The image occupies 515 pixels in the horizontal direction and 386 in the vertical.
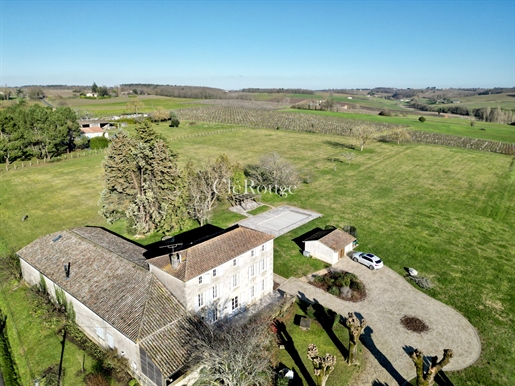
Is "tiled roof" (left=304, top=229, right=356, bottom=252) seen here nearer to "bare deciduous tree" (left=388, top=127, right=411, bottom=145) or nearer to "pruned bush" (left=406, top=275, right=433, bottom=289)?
"pruned bush" (left=406, top=275, right=433, bottom=289)

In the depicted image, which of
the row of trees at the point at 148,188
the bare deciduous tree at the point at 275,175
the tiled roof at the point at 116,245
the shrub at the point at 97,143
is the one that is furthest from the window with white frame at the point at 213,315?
the shrub at the point at 97,143

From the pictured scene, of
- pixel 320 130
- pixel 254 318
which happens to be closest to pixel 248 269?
pixel 254 318

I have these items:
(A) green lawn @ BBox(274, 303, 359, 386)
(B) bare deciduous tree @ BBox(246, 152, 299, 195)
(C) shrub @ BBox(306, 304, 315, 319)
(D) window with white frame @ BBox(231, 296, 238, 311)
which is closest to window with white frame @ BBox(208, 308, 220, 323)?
(D) window with white frame @ BBox(231, 296, 238, 311)

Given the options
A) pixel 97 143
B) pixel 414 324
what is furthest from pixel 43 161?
pixel 414 324

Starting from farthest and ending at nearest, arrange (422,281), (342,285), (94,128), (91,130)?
Answer: 1. (94,128)
2. (91,130)
3. (422,281)
4. (342,285)

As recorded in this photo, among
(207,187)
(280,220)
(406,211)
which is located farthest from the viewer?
(406,211)

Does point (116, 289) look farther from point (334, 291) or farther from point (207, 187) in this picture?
point (207, 187)

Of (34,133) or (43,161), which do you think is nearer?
(34,133)
